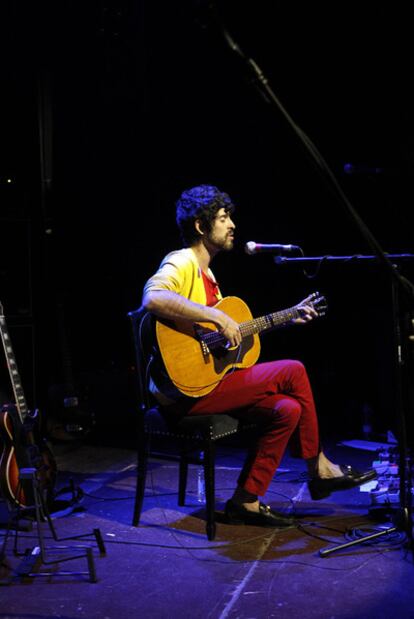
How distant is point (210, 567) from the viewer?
287cm

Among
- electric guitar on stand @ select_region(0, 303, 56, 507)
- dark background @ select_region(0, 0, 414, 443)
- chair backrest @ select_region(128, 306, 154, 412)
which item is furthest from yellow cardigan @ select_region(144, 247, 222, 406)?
dark background @ select_region(0, 0, 414, 443)

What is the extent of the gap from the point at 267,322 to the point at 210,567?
4.39 feet

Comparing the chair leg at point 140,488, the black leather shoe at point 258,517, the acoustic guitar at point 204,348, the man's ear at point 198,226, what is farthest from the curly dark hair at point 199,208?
the black leather shoe at point 258,517

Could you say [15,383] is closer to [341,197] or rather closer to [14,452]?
[14,452]

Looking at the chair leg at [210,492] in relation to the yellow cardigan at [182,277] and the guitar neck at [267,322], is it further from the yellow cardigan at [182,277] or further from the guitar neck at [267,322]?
the yellow cardigan at [182,277]

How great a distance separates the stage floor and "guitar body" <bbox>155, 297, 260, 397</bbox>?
2.64 feet

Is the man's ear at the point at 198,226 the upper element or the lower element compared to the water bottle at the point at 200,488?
upper

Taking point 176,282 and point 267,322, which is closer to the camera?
point 176,282

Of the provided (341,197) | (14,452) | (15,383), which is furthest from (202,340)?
(341,197)

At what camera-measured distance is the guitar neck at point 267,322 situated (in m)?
3.50

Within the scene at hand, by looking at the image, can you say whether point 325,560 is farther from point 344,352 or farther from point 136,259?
point 136,259

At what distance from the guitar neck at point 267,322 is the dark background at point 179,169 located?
2.09 metres

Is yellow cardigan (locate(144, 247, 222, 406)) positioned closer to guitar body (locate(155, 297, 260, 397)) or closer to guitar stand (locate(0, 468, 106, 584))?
guitar body (locate(155, 297, 260, 397))

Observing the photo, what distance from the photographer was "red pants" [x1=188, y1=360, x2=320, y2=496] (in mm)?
3402
